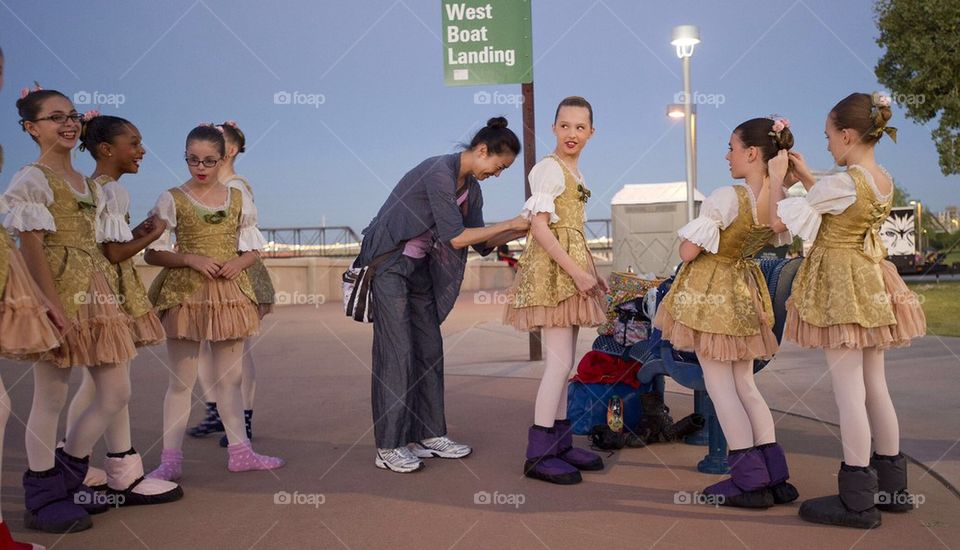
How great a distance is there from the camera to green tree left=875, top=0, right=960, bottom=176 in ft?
55.3

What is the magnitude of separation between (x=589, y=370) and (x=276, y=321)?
1127cm

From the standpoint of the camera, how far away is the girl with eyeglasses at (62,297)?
3471 mm

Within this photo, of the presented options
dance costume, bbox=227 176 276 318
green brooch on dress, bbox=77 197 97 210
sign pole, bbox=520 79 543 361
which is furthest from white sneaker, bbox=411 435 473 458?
sign pole, bbox=520 79 543 361

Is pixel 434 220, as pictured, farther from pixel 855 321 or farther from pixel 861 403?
pixel 861 403

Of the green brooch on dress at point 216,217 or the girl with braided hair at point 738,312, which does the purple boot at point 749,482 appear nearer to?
the girl with braided hair at point 738,312

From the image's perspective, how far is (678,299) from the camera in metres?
3.81

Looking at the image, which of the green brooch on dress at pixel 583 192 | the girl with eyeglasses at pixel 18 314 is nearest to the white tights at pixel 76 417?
the girl with eyeglasses at pixel 18 314

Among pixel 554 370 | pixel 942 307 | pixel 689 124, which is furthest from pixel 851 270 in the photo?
pixel 942 307

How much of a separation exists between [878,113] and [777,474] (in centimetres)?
156

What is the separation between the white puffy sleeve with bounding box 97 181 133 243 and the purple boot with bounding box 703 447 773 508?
2870mm

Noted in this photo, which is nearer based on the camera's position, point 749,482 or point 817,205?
point 817,205

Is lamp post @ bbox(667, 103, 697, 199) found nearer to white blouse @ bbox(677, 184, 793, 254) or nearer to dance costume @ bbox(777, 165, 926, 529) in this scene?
white blouse @ bbox(677, 184, 793, 254)

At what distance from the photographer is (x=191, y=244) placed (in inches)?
170

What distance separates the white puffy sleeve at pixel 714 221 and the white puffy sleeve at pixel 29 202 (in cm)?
263
